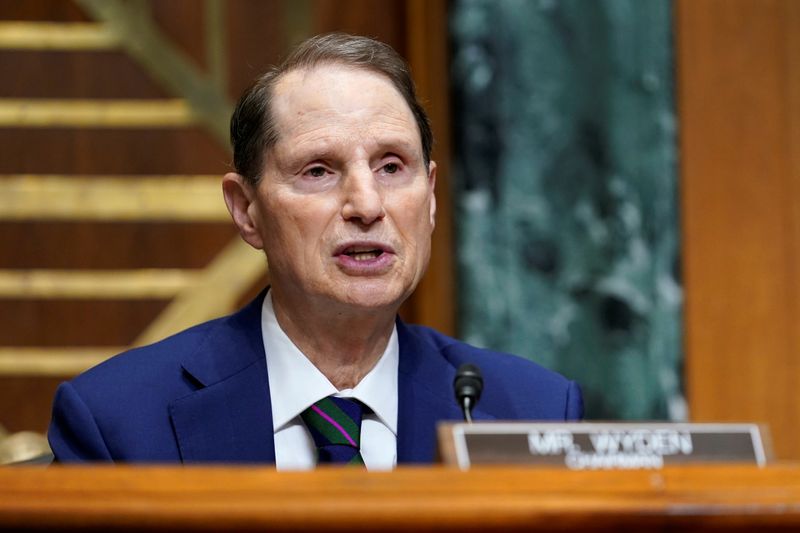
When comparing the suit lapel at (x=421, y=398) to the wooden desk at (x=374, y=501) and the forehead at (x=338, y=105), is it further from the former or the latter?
the wooden desk at (x=374, y=501)

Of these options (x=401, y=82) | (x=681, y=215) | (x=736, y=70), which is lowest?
(x=681, y=215)

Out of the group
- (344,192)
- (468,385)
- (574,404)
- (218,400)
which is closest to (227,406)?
(218,400)

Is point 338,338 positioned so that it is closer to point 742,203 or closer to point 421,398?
point 421,398

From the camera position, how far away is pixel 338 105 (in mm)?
2098

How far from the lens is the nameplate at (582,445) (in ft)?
4.47

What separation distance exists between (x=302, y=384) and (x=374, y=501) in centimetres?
98

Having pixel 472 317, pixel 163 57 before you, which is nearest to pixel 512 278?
pixel 472 317

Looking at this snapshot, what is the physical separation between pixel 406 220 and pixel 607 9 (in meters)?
1.74

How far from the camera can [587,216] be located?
3.58m

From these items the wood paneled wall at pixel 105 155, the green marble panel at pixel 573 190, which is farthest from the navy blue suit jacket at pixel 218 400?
the wood paneled wall at pixel 105 155

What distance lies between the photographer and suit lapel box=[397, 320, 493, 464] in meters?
2.12

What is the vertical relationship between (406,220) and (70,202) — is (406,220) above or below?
above

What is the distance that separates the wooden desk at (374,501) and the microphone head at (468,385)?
491mm

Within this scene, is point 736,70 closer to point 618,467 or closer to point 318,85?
point 318,85
